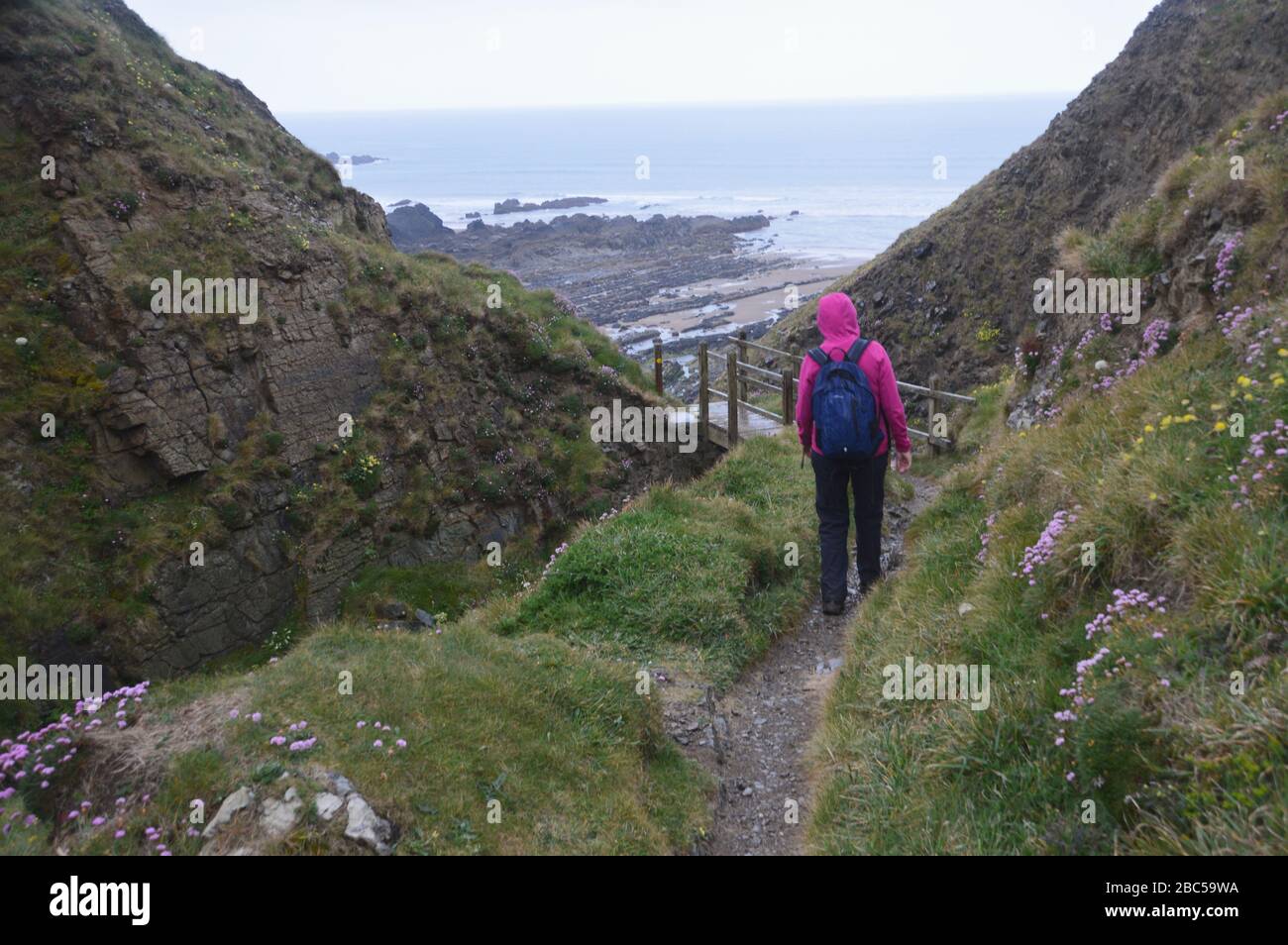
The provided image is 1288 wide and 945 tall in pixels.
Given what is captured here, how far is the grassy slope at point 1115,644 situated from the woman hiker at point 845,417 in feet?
Result: 2.79

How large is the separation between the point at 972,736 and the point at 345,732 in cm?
358

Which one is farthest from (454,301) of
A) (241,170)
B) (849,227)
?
(849,227)

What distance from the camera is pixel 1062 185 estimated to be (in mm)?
27156

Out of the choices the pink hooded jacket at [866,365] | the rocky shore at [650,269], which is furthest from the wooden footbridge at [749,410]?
the rocky shore at [650,269]

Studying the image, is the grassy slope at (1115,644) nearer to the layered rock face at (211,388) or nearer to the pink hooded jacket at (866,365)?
the pink hooded jacket at (866,365)

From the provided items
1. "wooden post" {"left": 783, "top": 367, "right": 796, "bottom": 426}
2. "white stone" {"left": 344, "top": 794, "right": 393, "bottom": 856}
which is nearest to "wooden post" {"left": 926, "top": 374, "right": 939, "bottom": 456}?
"wooden post" {"left": 783, "top": 367, "right": 796, "bottom": 426}

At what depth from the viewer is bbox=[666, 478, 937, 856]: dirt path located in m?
5.43

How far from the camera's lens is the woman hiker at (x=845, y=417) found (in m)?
7.25

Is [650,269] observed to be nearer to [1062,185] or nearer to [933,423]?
[1062,185]

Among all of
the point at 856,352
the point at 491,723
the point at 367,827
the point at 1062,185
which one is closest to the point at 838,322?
the point at 856,352

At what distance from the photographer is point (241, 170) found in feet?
61.8

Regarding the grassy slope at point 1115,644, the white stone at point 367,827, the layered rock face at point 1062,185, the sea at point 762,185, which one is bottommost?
the white stone at point 367,827

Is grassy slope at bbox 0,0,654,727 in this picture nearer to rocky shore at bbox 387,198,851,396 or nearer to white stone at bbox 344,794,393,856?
white stone at bbox 344,794,393,856
